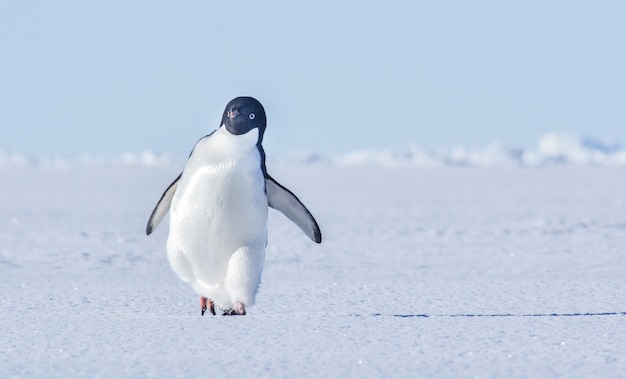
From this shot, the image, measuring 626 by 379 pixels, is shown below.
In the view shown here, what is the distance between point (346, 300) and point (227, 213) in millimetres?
828

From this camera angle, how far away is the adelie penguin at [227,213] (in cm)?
403

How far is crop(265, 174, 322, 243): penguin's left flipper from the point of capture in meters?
4.36

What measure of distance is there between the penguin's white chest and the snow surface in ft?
0.60

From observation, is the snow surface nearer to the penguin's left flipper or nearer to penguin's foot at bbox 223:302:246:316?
penguin's foot at bbox 223:302:246:316

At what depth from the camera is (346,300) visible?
15.2ft

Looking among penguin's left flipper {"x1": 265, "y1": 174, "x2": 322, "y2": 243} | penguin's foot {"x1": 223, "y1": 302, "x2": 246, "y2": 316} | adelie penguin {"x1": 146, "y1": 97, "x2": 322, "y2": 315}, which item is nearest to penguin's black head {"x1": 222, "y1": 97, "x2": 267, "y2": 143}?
adelie penguin {"x1": 146, "y1": 97, "x2": 322, "y2": 315}

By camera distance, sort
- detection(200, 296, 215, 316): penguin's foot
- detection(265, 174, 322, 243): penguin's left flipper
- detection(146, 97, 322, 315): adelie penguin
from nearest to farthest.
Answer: detection(146, 97, 322, 315): adelie penguin → detection(200, 296, 215, 316): penguin's foot → detection(265, 174, 322, 243): penguin's left flipper

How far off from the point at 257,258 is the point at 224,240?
0.13 meters

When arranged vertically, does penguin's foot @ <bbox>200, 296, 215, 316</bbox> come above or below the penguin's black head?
below

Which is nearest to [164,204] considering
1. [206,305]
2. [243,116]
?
[206,305]

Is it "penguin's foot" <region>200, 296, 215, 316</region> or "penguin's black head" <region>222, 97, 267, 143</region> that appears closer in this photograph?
"penguin's black head" <region>222, 97, 267, 143</region>

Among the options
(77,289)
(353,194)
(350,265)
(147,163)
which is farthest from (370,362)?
(147,163)

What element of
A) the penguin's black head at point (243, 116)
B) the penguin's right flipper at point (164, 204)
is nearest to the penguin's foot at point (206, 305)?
the penguin's right flipper at point (164, 204)

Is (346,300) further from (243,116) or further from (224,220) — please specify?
(243,116)
